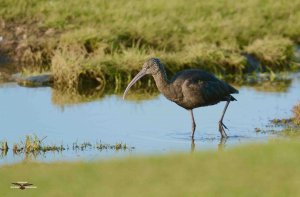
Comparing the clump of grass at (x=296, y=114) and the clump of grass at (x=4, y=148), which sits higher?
the clump of grass at (x=296, y=114)

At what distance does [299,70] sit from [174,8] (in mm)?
3538

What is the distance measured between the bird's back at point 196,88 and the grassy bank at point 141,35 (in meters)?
4.13

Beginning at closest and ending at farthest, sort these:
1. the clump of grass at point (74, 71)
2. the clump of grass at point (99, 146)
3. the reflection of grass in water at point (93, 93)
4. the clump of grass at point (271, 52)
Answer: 1. the clump of grass at point (99, 146)
2. the reflection of grass in water at point (93, 93)
3. the clump of grass at point (74, 71)
4. the clump of grass at point (271, 52)

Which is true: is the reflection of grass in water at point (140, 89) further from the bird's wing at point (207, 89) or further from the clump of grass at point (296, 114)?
the clump of grass at point (296, 114)

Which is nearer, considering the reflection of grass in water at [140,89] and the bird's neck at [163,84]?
the bird's neck at [163,84]

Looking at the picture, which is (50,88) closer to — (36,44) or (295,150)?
(36,44)

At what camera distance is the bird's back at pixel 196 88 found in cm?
1318

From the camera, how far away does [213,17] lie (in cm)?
2109

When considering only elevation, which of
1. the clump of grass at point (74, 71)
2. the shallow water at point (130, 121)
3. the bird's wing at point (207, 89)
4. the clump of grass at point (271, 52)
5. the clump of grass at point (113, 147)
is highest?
the clump of grass at point (271, 52)

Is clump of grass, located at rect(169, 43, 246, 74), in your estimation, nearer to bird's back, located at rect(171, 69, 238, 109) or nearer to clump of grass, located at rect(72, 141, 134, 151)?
bird's back, located at rect(171, 69, 238, 109)

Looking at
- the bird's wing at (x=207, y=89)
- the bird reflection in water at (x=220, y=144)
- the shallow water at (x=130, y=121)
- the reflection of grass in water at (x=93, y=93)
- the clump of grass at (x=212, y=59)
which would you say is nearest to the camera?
the bird reflection in water at (x=220, y=144)

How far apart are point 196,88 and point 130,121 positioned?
143 centimetres

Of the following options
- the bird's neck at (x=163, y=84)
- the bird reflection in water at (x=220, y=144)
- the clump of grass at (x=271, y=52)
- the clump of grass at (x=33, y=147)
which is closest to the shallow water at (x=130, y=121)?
the bird reflection in water at (x=220, y=144)

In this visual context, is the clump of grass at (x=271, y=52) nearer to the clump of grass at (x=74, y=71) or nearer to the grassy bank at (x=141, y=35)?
the grassy bank at (x=141, y=35)
